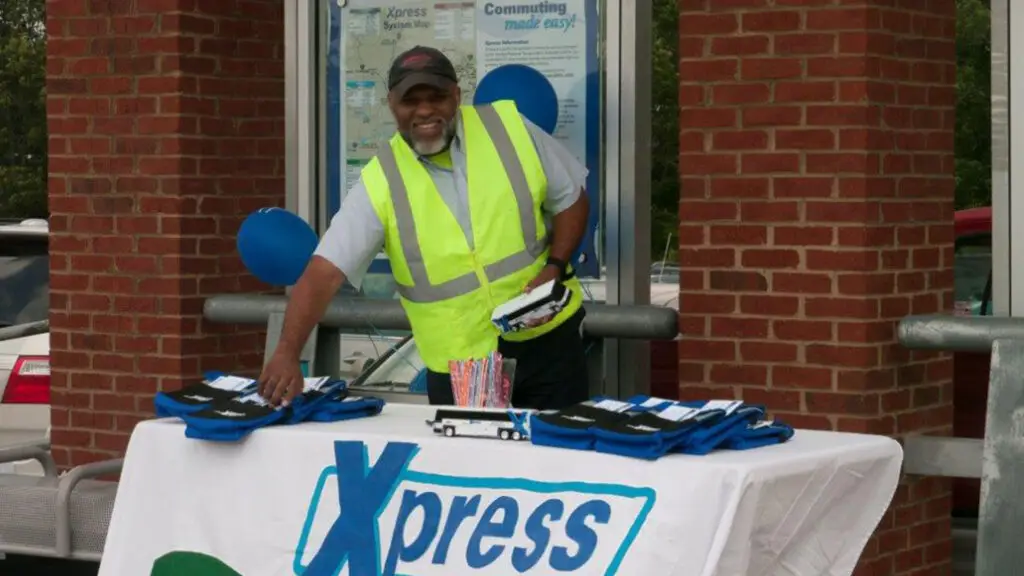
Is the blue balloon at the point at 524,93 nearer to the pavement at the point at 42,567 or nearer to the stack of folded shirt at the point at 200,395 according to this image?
the stack of folded shirt at the point at 200,395

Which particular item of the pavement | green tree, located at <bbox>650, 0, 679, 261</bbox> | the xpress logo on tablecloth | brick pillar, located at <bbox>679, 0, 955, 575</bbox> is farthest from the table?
green tree, located at <bbox>650, 0, 679, 261</bbox>

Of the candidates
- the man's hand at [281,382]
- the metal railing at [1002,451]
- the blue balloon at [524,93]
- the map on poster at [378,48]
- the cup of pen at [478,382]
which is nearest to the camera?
the man's hand at [281,382]

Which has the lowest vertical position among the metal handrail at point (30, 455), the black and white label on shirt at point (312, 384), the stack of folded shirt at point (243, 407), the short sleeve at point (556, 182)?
the metal handrail at point (30, 455)

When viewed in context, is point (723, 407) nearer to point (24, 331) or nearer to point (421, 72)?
point (421, 72)

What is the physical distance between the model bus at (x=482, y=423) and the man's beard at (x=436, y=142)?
1.15 m

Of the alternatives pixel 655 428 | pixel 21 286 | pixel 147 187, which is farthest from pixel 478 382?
pixel 21 286

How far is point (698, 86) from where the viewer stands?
7262 mm

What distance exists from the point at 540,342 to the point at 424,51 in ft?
3.34

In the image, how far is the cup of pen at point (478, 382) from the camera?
6.11 m

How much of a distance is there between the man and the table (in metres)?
0.56

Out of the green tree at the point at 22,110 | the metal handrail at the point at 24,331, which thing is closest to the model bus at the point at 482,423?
the metal handrail at the point at 24,331

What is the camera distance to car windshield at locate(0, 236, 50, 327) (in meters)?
10.4

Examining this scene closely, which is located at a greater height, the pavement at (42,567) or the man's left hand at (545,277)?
the man's left hand at (545,277)

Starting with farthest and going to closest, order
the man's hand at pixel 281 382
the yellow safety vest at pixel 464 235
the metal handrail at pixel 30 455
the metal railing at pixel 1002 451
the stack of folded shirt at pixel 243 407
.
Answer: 1. the metal handrail at pixel 30 455
2. the yellow safety vest at pixel 464 235
3. the metal railing at pixel 1002 451
4. the man's hand at pixel 281 382
5. the stack of folded shirt at pixel 243 407
